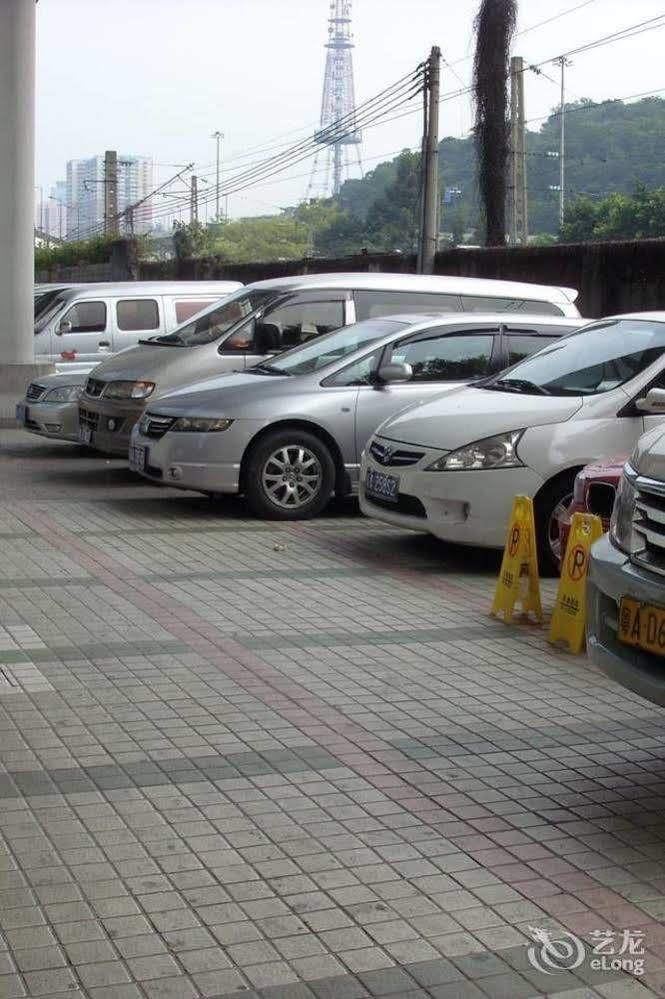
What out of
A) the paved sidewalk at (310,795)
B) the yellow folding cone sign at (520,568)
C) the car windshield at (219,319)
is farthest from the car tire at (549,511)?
the car windshield at (219,319)

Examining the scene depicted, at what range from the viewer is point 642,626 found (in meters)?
5.01

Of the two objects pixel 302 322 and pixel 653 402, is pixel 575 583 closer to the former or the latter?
pixel 653 402

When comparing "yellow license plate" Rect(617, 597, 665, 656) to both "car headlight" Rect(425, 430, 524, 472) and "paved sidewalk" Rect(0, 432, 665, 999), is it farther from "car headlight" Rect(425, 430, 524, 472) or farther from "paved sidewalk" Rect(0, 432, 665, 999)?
"car headlight" Rect(425, 430, 524, 472)

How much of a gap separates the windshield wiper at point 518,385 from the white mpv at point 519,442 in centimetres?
2

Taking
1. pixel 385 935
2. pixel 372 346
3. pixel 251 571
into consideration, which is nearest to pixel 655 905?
pixel 385 935

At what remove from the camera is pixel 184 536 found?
36.0 ft

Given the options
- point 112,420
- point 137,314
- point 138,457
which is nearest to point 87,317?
point 137,314

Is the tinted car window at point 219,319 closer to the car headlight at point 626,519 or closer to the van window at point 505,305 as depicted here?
the van window at point 505,305

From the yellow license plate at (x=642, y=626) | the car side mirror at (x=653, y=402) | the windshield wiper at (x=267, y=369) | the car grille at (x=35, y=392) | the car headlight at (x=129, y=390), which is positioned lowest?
the yellow license plate at (x=642, y=626)

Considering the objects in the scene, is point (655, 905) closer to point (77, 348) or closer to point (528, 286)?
point (528, 286)

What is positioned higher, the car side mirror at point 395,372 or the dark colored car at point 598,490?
the car side mirror at point 395,372

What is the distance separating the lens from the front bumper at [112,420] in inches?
538

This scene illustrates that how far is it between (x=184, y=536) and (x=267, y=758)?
5392mm

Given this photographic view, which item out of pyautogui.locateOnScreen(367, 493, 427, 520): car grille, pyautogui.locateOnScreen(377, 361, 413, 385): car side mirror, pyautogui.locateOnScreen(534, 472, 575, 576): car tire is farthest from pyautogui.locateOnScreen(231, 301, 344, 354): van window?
pyautogui.locateOnScreen(534, 472, 575, 576): car tire
